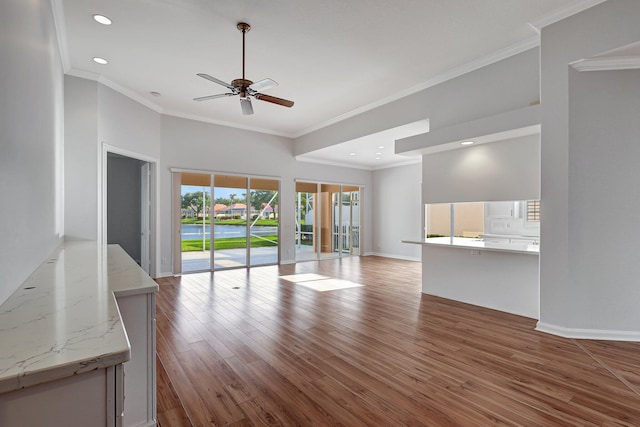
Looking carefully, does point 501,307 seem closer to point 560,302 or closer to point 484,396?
point 560,302

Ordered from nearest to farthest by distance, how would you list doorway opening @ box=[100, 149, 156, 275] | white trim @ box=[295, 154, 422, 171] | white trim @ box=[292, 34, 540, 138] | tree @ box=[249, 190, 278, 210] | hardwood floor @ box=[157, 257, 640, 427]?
hardwood floor @ box=[157, 257, 640, 427] < white trim @ box=[292, 34, 540, 138] < doorway opening @ box=[100, 149, 156, 275] < tree @ box=[249, 190, 278, 210] < white trim @ box=[295, 154, 422, 171]

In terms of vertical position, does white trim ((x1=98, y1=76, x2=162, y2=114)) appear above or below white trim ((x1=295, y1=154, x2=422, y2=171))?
above

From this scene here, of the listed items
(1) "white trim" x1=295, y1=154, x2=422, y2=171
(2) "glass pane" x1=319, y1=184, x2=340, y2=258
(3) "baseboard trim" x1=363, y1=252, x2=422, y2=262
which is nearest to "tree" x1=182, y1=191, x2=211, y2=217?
(1) "white trim" x1=295, y1=154, x2=422, y2=171

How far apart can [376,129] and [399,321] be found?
3.69m

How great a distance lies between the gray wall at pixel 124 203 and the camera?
25.1ft

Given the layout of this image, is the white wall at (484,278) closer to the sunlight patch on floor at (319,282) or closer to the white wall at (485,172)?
the white wall at (485,172)

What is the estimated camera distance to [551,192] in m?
3.49

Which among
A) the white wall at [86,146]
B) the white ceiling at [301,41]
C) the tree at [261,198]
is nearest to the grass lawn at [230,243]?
the tree at [261,198]

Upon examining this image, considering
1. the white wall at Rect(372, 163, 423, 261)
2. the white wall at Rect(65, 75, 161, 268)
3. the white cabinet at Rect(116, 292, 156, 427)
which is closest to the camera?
the white cabinet at Rect(116, 292, 156, 427)

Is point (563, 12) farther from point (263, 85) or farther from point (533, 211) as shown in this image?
point (263, 85)

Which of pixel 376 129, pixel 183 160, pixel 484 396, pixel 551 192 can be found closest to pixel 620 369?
pixel 484 396

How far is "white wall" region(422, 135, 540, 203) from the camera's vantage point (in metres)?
3.94

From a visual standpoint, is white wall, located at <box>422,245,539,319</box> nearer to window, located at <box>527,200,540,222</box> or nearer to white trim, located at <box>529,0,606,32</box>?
window, located at <box>527,200,540,222</box>

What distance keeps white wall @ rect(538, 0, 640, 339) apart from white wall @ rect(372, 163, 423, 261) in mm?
5422
